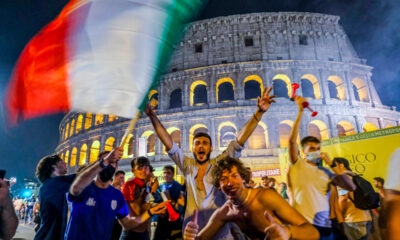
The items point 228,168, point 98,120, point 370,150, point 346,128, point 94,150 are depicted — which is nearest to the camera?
point 228,168

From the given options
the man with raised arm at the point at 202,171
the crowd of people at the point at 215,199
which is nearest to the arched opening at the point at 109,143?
the crowd of people at the point at 215,199

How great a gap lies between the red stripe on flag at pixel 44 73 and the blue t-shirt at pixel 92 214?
1.15m

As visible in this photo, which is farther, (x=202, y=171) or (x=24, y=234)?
(x=24, y=234)

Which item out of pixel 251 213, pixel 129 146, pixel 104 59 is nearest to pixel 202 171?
pixel 251 213

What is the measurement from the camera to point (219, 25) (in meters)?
25.8

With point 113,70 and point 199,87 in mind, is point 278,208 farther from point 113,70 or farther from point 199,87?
point 199,87

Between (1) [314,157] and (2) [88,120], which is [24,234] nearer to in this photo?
(1) [314,157]

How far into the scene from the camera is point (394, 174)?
167 cm

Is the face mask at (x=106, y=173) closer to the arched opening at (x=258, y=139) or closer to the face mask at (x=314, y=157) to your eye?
the face mask at (x=314, y=157)

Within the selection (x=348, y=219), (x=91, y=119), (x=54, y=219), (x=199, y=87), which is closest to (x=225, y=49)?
(x=199, y=87)

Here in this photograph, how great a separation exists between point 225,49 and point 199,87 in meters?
6.62

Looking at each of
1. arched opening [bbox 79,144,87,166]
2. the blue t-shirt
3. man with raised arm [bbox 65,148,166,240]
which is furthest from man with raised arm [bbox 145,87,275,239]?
arched opening [bbox 79,144,87,166]

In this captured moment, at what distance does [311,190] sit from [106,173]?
285 cm

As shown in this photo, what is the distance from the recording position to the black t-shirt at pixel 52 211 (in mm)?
3076
